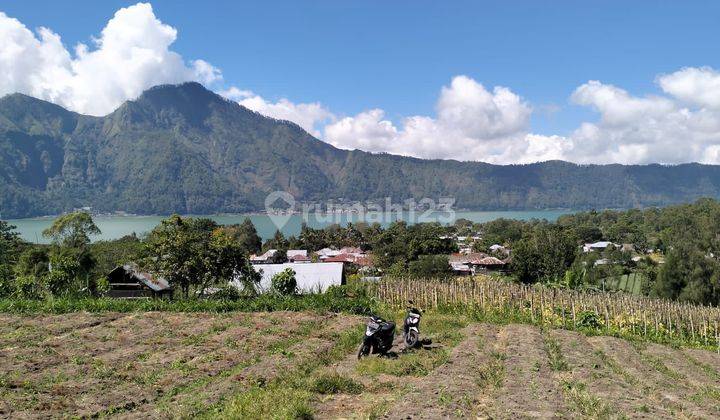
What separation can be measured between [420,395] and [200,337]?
8.83 meters

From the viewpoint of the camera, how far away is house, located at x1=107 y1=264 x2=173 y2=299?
104ft

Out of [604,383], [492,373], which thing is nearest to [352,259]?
[492,373]

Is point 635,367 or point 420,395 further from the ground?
point 420,395

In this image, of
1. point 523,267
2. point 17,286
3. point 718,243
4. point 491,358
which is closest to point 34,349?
point 491,358

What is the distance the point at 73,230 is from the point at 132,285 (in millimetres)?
16693

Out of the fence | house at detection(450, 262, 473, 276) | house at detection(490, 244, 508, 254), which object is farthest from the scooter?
house at detection(490, 244, 508, 254)

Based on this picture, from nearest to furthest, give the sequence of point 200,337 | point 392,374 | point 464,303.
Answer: point 392,374 → point 200,337 → point 464,303

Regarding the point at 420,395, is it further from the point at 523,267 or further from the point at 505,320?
the point at 523,267

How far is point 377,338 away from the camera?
41.1 feet

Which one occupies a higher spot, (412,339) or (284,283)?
(412,339)

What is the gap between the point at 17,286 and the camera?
968 inches

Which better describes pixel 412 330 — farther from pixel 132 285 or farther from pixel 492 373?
pixel 132 285

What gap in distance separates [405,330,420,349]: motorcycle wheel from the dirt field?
0.60m

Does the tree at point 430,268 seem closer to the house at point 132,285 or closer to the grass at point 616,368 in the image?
the house at point 132,285
